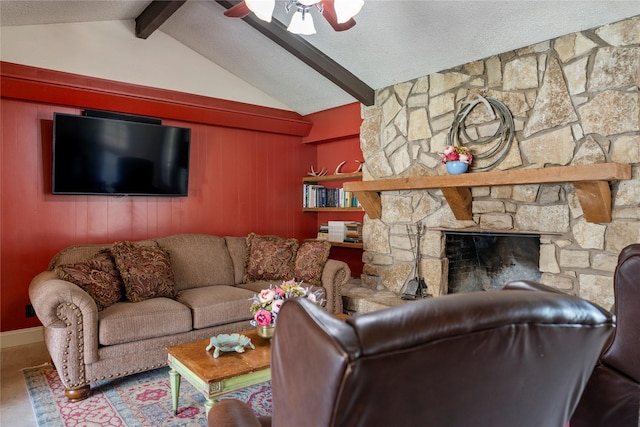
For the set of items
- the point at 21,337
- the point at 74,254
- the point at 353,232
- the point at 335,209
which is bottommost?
the point at 21,337

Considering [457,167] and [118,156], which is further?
[118,156]

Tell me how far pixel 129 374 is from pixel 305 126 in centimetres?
337

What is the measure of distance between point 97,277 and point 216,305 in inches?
33.8

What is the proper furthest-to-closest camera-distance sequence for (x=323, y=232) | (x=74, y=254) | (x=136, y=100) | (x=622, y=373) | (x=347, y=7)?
1. (x=323, y=232)
2. (x=136, y=100)
3. (x=74, y=254)
4. (x=347, y=7)
5. (x=622, y=373)

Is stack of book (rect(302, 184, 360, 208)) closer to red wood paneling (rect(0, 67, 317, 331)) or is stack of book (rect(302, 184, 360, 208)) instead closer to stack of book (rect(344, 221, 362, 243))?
red wood paneling (rect(0, 67, 317, 331))

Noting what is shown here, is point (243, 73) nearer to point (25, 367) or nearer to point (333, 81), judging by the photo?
point (333, 81)

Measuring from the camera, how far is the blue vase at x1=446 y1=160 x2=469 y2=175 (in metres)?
3.41

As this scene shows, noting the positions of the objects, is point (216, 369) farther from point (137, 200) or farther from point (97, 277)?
point (137, 200)

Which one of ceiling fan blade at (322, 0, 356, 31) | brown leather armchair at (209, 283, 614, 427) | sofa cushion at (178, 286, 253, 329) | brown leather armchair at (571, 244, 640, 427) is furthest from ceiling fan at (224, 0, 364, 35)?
sofa cushion at (178, 286, 253, 329)

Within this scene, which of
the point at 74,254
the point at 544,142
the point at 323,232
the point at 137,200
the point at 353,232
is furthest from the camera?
the point at 323,232

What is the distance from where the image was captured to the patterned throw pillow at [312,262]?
3.80 m

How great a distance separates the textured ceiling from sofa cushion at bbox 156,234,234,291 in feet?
6.22

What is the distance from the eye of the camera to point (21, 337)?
11.6 ft

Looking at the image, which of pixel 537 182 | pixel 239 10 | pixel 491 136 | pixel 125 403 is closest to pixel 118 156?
pixel 239 10
